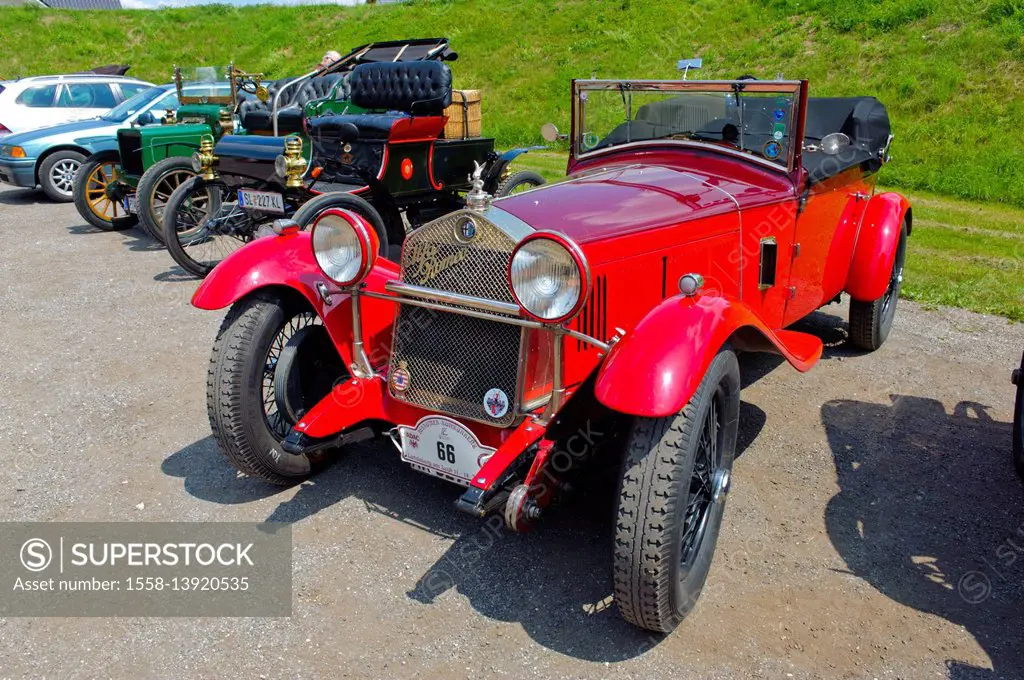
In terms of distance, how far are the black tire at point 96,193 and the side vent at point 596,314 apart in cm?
771

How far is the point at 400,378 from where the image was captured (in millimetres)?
2992

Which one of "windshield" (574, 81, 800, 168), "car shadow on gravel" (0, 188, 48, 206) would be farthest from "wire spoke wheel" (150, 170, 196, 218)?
"windshield" (574, 81, 800, 168)

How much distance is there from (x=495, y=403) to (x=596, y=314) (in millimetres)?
499

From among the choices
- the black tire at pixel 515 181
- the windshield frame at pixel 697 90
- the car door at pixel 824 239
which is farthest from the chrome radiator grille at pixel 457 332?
the black tire at pixel 515 181

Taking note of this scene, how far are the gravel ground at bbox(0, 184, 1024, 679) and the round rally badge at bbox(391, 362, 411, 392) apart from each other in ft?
1.73

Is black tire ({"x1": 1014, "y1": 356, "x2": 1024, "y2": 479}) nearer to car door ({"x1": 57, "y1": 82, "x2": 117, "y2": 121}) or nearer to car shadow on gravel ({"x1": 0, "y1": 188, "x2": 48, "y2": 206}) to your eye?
car shadow on gravel ({"x1": 0, "y1": 188, "x2": 48, "y2": 206})

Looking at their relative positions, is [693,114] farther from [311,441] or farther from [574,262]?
[311,441]

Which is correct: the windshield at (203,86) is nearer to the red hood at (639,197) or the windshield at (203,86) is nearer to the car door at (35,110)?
the car door at (35,110)

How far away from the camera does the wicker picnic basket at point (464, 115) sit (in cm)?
785

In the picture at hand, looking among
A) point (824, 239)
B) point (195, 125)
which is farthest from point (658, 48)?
point (824, 239)

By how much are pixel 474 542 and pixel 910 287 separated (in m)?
4.79

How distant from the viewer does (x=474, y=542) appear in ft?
9.63

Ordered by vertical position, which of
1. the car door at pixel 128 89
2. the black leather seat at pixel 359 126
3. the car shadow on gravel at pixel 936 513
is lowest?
the car shadow on gravel at pixel 936 513

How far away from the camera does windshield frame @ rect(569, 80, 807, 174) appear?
361cm
